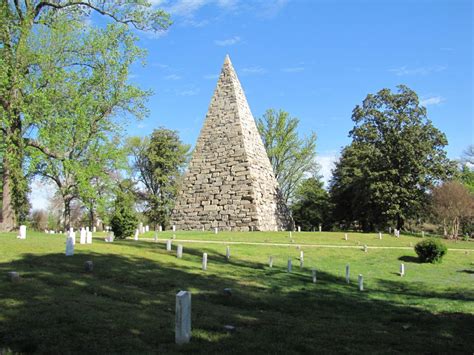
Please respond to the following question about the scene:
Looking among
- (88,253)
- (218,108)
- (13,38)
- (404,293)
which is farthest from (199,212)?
(404,293)

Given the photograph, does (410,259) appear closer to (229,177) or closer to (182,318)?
(229,177)

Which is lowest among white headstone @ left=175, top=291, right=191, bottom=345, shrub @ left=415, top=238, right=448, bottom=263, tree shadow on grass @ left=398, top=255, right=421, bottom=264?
tree shadow on grass @ left=398, top=255, right=421, bottom=264

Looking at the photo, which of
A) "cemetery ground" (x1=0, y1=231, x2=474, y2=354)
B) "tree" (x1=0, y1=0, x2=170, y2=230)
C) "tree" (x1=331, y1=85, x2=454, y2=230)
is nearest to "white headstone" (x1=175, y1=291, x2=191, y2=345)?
"cemetery ground" (x1=0, y1=231, x2=474, y2=354)

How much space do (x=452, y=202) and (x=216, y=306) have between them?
124 ft

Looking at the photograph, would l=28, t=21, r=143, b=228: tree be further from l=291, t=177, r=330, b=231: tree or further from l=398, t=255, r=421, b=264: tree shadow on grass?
l=291, t=177, r=330, b=231: tree

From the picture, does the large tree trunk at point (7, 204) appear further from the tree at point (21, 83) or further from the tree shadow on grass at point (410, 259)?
the tree shadow on grass at point (410, 259)

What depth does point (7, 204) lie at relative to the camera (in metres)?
22.8

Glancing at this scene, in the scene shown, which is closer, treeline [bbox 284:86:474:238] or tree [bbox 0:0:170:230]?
tree [bbox 0:0:170:230]

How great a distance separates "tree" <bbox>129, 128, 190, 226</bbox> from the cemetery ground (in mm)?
33491

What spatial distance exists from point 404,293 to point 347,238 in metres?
19.2

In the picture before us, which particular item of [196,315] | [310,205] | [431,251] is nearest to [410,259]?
[431,251]

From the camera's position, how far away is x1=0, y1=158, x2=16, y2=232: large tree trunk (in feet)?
73.6

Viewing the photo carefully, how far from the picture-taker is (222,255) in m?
20.4

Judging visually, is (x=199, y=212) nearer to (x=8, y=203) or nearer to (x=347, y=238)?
(x=347, y=238)
